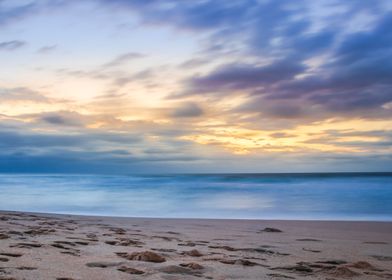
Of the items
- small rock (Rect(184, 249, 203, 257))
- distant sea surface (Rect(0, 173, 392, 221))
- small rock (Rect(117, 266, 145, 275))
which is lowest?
distant sea surface (Rect(0, 173, 392, 221))

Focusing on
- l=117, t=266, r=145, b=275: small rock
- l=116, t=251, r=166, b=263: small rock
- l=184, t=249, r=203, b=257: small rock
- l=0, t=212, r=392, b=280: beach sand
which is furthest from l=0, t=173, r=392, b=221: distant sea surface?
l=117, t=266, r=145, b=275: small rock

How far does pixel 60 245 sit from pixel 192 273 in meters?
1.90

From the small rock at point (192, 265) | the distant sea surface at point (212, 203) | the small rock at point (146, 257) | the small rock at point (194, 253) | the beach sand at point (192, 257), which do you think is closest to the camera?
the beach sand at point (192, 257)

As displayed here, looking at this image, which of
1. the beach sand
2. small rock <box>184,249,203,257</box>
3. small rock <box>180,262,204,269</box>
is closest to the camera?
the beach sand

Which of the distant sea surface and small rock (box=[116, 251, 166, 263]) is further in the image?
the distant sea surface

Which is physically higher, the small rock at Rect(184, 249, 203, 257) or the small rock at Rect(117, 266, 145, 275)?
the small rock at Rect(117, 266, 145, 275)

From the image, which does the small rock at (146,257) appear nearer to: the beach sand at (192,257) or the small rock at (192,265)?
the beach sand at (192,257)

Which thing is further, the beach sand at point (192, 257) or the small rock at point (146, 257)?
the small rock at point (146, 257)

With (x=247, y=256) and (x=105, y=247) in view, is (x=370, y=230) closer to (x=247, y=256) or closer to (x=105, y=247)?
(x=247, y=256)

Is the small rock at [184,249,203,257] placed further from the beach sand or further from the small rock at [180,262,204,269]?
the small rock at [180,262,204,269]

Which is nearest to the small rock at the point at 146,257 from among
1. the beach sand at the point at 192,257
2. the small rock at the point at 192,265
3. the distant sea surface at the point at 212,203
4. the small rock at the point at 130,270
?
the beach sand at the point at 192,257

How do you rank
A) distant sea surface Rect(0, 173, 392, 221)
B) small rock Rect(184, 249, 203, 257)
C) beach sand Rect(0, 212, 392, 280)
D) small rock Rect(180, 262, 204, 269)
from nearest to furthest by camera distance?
beach sand Rect(0, 212, 392, 280) < small rock Rect(180, 262, 204, 269) < small rock Rect(184, 249, 203, 257) < distant sea surface Rect(0, 173, 392, 221)

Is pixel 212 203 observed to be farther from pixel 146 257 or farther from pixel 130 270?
pixel 130 270

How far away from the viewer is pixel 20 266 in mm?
3266
